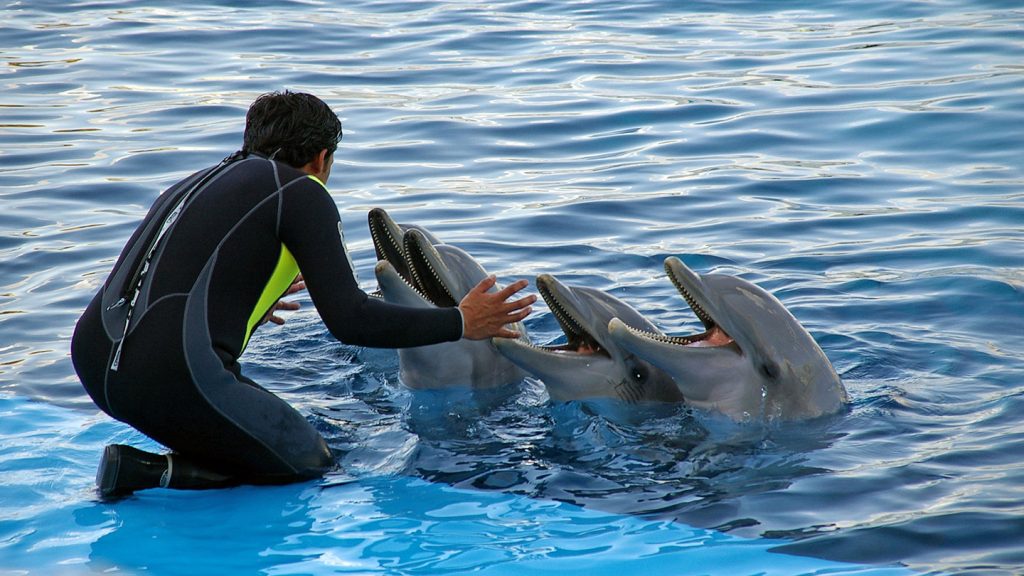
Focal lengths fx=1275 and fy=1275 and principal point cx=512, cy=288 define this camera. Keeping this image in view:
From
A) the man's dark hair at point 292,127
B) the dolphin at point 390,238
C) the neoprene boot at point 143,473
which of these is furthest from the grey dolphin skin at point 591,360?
the neoprene boot at point 143,473

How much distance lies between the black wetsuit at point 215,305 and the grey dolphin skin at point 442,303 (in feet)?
3.94

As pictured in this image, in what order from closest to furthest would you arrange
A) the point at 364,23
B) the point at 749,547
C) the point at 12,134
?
the point at 749,547, the point at 12,134, the point at 364,23

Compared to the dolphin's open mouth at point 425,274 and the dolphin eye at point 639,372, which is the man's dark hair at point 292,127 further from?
the dolphin eye at point 639,372

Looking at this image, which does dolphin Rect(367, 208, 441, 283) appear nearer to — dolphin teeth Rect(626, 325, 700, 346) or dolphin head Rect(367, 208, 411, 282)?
dolphin head Rect(367, 208, 411, 282)

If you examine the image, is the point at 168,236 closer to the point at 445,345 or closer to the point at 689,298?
the point at 445,345

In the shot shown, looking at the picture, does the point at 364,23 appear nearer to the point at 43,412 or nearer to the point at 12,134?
the point at 12,134

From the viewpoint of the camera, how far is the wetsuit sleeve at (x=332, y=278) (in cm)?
505

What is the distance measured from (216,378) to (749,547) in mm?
2206

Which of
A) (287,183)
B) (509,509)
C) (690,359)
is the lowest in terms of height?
(509,509)

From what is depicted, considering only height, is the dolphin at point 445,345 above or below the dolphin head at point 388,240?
below

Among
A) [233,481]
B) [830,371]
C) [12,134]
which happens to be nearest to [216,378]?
[233,481]

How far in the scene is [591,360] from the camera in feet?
20.3

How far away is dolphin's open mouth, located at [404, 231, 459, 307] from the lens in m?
6.41

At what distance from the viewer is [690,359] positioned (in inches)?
233
